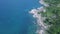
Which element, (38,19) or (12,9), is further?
(12,9)

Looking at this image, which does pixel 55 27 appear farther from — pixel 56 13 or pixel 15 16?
pixel 15 16

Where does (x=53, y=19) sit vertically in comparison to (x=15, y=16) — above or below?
below

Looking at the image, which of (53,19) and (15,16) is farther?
(15,16)

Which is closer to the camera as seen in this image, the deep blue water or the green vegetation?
the green vegetation

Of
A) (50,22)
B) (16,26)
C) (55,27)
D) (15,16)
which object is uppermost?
(15,16)

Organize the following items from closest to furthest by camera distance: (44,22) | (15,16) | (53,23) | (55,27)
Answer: (55,27) → (53,23) → (44,22) → (15,16)

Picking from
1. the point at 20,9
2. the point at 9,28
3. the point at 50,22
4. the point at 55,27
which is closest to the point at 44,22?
the point at 50,22

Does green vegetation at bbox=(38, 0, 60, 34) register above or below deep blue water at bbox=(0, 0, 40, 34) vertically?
below

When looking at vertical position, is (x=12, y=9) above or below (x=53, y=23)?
above
